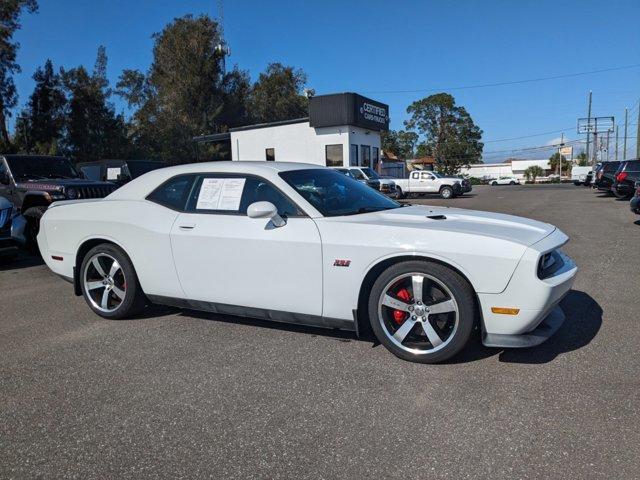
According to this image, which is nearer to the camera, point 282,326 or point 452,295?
point 452,295

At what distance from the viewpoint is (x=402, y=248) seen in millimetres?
3531

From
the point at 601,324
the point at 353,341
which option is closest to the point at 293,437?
the point at 353,341

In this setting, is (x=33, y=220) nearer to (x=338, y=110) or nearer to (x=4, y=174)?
Result: (x=4, y=174)

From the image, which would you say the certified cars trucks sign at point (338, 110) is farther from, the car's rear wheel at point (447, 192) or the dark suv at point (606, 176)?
the dark suv at point (606, 176)

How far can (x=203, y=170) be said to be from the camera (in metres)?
4.58

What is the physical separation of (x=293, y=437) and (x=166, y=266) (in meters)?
2.29

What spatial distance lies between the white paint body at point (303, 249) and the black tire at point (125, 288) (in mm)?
103

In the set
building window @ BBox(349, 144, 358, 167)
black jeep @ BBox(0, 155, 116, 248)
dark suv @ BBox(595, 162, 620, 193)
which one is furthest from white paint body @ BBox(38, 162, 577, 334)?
building window @ BBox(349, 144, 358, 167)

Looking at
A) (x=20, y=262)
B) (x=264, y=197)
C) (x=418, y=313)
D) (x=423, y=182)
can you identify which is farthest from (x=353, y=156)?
(x=418, y=313)

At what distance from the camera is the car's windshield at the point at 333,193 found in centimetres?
413

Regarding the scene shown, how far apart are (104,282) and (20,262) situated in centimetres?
474

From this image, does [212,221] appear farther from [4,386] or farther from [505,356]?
[505,356]

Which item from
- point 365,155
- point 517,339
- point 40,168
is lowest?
point 517,339

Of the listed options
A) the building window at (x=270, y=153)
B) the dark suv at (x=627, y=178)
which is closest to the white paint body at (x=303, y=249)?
the dark suv at (x=627, y=178)
